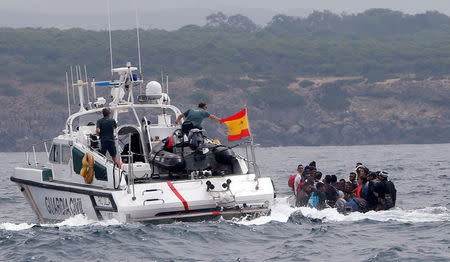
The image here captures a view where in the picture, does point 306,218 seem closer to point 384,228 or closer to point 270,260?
point 384,228

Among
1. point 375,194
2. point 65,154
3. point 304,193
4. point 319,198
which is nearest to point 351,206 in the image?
point 375,194

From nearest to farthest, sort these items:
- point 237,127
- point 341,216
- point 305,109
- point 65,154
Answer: point 341,216 < point 237,127 < point 65,154 < point 305,109

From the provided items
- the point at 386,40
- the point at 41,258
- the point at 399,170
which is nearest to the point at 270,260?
the point at 41,258

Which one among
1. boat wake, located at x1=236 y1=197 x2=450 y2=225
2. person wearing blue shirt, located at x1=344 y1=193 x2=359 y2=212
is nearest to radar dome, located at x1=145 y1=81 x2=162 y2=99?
boat wake, located at x1=236 y1=197 x2=450 y2=225

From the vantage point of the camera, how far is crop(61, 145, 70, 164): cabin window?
727 inches

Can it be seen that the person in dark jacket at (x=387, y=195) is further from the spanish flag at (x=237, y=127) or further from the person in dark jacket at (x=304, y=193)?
the spanish flag at (x=237, y=127)

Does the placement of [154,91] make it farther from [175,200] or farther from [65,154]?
[175,200]

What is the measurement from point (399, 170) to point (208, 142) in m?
21.8

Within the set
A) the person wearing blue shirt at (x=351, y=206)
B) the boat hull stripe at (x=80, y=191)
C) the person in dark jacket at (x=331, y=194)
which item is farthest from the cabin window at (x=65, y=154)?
the person wearing blue shirt at (x=351, y=206)

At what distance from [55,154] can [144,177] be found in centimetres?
267

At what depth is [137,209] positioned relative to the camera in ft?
51.2

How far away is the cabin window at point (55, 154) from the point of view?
18.8 meters

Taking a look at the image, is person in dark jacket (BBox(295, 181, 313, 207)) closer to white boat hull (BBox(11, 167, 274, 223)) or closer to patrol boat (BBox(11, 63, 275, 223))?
patrol boat (BBox(11, 63, 275, 223))

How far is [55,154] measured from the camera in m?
19.0
